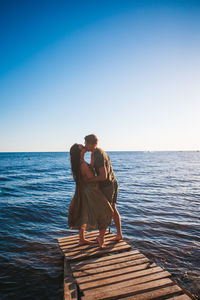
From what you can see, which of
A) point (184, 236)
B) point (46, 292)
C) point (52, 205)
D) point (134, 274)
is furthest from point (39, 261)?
point (52, 205)

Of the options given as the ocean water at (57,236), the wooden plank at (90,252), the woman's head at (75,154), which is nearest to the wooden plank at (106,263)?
the wooden plank at (90,252)

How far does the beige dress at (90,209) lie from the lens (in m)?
4.54

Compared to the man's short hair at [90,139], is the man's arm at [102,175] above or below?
below

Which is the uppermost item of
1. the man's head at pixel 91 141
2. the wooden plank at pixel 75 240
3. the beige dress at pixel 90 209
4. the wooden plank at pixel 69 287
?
the man's head at pixel 91 141

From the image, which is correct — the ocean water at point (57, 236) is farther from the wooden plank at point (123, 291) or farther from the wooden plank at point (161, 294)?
the wooden plank at point (123, 291)

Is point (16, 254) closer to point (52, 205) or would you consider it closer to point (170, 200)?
point (52, 205)

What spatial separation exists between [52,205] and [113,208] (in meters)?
7.63

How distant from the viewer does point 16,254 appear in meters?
5.85

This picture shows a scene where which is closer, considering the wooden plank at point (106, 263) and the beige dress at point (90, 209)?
the wooden plank at point (106, 263)

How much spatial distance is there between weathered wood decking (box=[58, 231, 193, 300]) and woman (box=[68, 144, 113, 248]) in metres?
0.65

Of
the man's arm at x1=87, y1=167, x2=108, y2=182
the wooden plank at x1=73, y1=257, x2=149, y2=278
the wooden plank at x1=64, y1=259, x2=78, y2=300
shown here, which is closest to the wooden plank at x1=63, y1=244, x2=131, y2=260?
the wooden plank at x1=64, y1=259, x2=78, y2=300

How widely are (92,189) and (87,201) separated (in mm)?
335

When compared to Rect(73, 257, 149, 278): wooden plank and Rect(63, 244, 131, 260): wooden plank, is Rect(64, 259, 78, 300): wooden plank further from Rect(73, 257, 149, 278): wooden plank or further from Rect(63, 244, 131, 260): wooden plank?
Rect(63, 244, 131, 260): wooden plank

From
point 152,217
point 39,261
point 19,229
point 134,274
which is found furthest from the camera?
Answer: point 152,217
